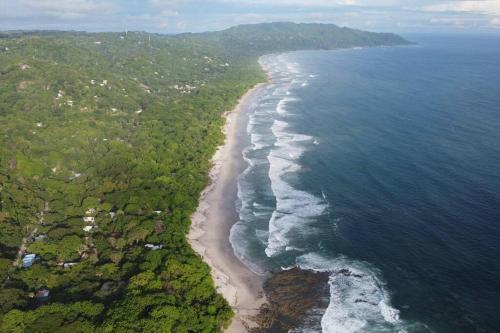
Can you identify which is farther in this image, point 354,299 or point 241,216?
point 241,216

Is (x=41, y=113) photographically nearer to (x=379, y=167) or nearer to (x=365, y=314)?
(x=379, y=167)

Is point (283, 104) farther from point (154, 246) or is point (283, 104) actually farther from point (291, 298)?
point (291, 298)

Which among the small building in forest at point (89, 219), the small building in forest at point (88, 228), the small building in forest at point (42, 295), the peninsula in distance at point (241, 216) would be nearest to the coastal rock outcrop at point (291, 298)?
the peninsula in distance at point (241, 216)

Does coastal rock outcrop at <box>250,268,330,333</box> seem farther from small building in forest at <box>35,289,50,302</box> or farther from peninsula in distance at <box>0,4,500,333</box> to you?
small building in forest at <box>35,289,50,302</box>

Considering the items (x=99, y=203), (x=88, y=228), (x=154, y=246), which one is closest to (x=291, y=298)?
(x=154, y=246)

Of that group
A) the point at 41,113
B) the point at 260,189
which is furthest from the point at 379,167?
the point at 41,113

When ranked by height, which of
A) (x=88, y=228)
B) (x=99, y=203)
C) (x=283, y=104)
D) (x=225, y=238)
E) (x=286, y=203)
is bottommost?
(x=225, y=238)

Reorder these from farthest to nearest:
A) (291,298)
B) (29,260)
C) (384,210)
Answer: (384,210)
(29,260)
(291,298)
